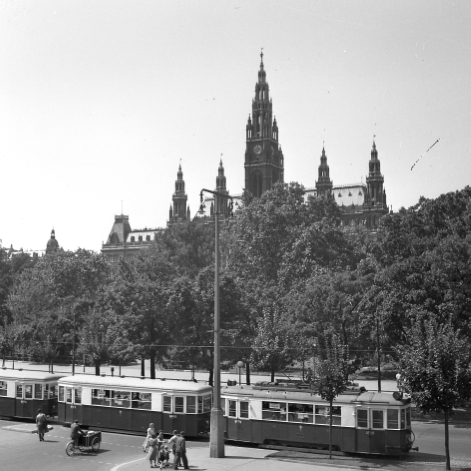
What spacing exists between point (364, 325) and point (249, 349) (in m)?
10.1

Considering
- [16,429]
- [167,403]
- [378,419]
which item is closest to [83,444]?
[167,403]

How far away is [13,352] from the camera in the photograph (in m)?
63.3

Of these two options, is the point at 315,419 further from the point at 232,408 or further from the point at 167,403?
the point at 167,403

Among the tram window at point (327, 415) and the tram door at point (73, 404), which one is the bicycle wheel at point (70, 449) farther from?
the tram window at point (327, 415)

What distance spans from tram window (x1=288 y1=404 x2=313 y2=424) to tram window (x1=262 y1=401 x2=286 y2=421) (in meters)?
A: 0.32

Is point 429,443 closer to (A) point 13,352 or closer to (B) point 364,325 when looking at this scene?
(B) point 364,325

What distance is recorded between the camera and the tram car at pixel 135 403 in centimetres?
2973

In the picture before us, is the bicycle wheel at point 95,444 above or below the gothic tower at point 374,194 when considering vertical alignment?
below

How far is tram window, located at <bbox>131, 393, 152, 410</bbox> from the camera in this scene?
100ft

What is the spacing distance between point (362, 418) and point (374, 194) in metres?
146

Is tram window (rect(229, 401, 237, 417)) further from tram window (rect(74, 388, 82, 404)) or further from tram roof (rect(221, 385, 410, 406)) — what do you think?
tram window (rect(74, 388, 82, 404))

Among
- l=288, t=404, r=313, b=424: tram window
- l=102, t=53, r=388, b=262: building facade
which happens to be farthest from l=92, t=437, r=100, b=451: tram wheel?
l=102, t=53, r=388, b=262: building facade

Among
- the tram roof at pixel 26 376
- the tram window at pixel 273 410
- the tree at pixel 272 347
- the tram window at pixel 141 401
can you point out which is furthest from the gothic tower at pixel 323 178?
the tram window at pixel 273 410

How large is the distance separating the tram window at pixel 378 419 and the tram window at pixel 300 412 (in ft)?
8.58
